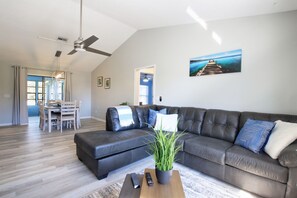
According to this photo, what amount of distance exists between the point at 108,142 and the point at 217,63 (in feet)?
8.68

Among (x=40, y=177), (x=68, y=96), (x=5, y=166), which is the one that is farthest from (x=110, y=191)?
(x=68, y=96)

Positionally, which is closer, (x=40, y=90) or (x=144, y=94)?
(x=40, y=90)

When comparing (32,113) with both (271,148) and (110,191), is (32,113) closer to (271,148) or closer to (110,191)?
(110,191)

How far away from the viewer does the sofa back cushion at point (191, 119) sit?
296 centimetres

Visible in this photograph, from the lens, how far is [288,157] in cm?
158

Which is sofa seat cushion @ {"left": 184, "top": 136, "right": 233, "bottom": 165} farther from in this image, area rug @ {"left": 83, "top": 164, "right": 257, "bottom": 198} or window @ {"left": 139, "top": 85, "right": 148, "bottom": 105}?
window @ {"left": 139, "top": 85, "right": 148, "bottom": 105}

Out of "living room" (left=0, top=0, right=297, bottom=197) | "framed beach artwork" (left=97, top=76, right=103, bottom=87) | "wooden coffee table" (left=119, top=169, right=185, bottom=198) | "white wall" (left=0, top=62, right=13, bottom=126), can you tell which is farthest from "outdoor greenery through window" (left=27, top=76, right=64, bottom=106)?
"wooden coffee table" (left=119, top=169, right=185, bottom=198)

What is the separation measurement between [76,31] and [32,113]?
239 inches

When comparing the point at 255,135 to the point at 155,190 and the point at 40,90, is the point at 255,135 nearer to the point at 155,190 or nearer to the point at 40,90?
the point at 155,190

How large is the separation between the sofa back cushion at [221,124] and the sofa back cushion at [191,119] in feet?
0.33

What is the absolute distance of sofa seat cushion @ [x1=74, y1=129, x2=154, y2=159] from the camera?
210cm

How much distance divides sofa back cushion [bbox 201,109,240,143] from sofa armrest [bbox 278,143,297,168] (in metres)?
0.82

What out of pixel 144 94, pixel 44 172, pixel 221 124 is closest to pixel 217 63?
pixel 221 124

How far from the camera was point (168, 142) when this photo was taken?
1.32 metres
